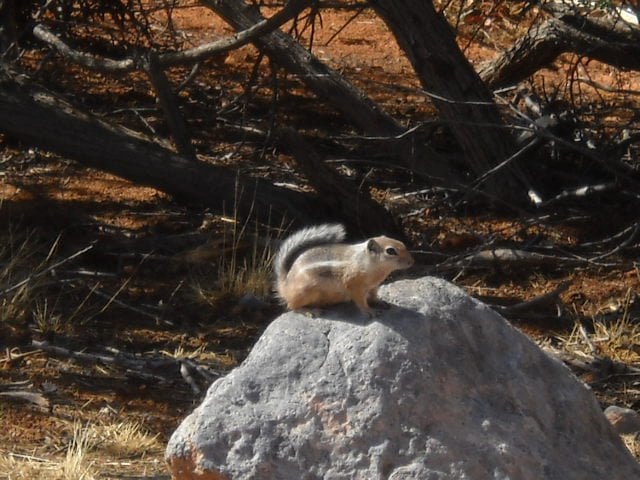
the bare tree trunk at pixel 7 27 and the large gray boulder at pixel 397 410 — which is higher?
the bare tree trunk at pixel 7 27

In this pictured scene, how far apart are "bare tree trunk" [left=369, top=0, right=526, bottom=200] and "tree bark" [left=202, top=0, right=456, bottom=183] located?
0.29 metres

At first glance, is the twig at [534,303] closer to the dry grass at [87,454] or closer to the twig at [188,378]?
the twig at [188,378]

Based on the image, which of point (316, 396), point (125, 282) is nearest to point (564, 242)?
point (125, 282)

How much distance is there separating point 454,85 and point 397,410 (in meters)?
Result: 4.26

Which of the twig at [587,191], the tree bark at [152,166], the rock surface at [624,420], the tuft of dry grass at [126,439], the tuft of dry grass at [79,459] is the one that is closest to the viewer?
the tuft of dry grass at [79,459]

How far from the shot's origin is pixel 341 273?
4.20 metres

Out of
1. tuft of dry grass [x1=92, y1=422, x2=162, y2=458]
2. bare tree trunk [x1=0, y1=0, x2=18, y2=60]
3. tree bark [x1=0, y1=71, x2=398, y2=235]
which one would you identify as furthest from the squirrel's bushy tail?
bare tree trunk [x1=0, y1=0, x2=18, y2=60]

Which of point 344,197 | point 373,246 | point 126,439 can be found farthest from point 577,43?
point 373,246

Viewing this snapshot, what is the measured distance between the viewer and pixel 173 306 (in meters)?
7.05

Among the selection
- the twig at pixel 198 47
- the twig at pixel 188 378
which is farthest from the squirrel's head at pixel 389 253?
the twig at pixel 198 47

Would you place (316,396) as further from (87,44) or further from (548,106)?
(87,44)

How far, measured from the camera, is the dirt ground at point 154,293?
5887mm

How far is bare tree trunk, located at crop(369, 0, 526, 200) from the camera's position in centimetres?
753

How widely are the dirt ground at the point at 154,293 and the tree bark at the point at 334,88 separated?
30cm
